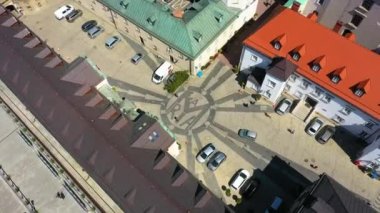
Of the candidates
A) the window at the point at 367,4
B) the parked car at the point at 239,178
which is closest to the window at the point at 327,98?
the window at the point at 367,4

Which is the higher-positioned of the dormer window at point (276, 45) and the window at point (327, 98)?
the dormer window at point (276, 45)

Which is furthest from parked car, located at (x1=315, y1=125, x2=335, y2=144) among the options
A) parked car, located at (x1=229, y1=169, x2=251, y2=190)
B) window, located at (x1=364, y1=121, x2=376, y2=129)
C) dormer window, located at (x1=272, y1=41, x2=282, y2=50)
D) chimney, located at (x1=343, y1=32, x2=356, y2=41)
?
dormer window, located at (x1=272, y1=41, x2=282, y2=50)

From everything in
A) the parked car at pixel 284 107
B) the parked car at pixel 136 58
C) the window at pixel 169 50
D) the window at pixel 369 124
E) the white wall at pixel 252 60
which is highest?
the parked car at pixel 136 58

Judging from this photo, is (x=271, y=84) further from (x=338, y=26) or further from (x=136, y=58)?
(x=136, y=58)

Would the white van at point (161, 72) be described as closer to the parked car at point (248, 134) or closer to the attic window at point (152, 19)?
the attic window at point (152, 19)

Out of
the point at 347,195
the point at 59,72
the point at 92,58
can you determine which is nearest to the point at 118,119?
the point at 59,72

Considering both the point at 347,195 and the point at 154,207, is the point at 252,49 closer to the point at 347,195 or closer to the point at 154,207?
the point at 347,195

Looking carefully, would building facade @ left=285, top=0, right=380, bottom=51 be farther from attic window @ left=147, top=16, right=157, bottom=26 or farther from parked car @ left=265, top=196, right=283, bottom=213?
parked car @ left=265, top=196, right=283, bottom=213
